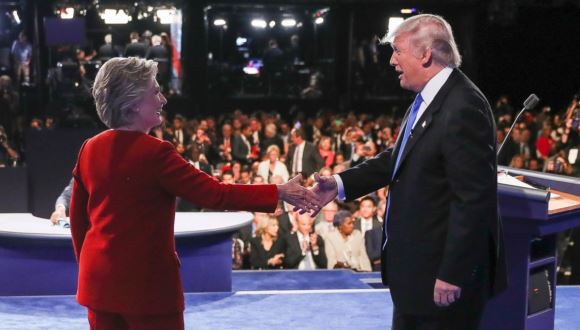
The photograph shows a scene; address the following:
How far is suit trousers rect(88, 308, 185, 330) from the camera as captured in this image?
2463mm

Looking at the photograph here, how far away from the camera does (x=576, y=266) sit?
23.5 feet

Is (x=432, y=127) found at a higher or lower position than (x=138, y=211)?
higher

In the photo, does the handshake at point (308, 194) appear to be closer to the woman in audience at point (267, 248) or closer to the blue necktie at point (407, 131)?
the blue necktie at point (407, 131)

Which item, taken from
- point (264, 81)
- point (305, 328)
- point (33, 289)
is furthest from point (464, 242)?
point (264, 81)

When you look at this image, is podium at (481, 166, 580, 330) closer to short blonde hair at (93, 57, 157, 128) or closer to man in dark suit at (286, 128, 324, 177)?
short blonde hair at (93, 57, 157, 128)

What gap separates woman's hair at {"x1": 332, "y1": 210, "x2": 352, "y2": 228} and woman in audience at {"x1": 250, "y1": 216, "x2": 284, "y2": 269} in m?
0.60

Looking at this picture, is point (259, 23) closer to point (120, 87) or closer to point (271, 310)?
point (271, 310)

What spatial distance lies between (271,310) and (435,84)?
2216 mm

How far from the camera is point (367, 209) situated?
8344 millimetres

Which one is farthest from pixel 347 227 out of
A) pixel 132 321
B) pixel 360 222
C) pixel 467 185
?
pixel 132 321

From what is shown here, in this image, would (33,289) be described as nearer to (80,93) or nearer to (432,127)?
(432,127)

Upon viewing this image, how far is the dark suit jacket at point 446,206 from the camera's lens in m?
2.54

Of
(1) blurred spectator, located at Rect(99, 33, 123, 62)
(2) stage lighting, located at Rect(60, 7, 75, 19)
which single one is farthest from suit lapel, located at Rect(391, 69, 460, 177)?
(2) stage lighting, located at Rect(60, 7, 75, 19)

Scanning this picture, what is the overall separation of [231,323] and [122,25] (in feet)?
50.1
